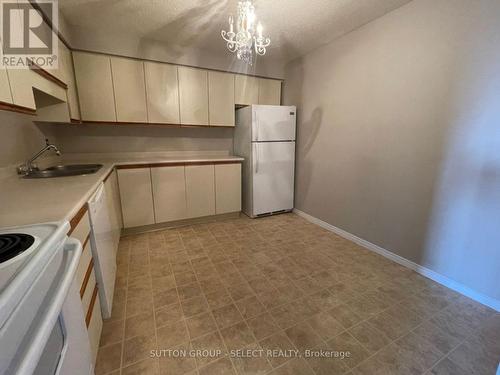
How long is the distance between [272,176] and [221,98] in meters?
1.33

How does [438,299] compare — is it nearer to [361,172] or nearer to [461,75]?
[361,172]

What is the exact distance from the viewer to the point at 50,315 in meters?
0.52

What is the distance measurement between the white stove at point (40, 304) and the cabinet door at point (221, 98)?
8.67 ft

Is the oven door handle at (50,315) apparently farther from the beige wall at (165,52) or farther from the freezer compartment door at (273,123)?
the beige wall at (165,52)

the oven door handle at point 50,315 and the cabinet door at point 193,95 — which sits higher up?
the cabinet door at point 193,95

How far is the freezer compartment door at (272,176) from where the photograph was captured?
319 cm

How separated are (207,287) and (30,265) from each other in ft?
4.79

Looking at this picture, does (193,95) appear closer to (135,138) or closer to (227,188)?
(135,138)

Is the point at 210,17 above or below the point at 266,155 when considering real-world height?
above

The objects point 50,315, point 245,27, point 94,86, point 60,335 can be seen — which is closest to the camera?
point 50,315

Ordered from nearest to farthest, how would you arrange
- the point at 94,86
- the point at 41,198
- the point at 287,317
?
the point at 41,198 → the point at 287,317 → the point at 94,86

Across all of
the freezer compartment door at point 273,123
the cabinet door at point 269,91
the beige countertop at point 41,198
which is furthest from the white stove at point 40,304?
the cabinet door at point 269,91

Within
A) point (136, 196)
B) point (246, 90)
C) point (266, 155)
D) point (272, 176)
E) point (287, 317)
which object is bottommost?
point (287, 317)

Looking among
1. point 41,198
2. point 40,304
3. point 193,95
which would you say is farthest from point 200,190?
point 40,304
